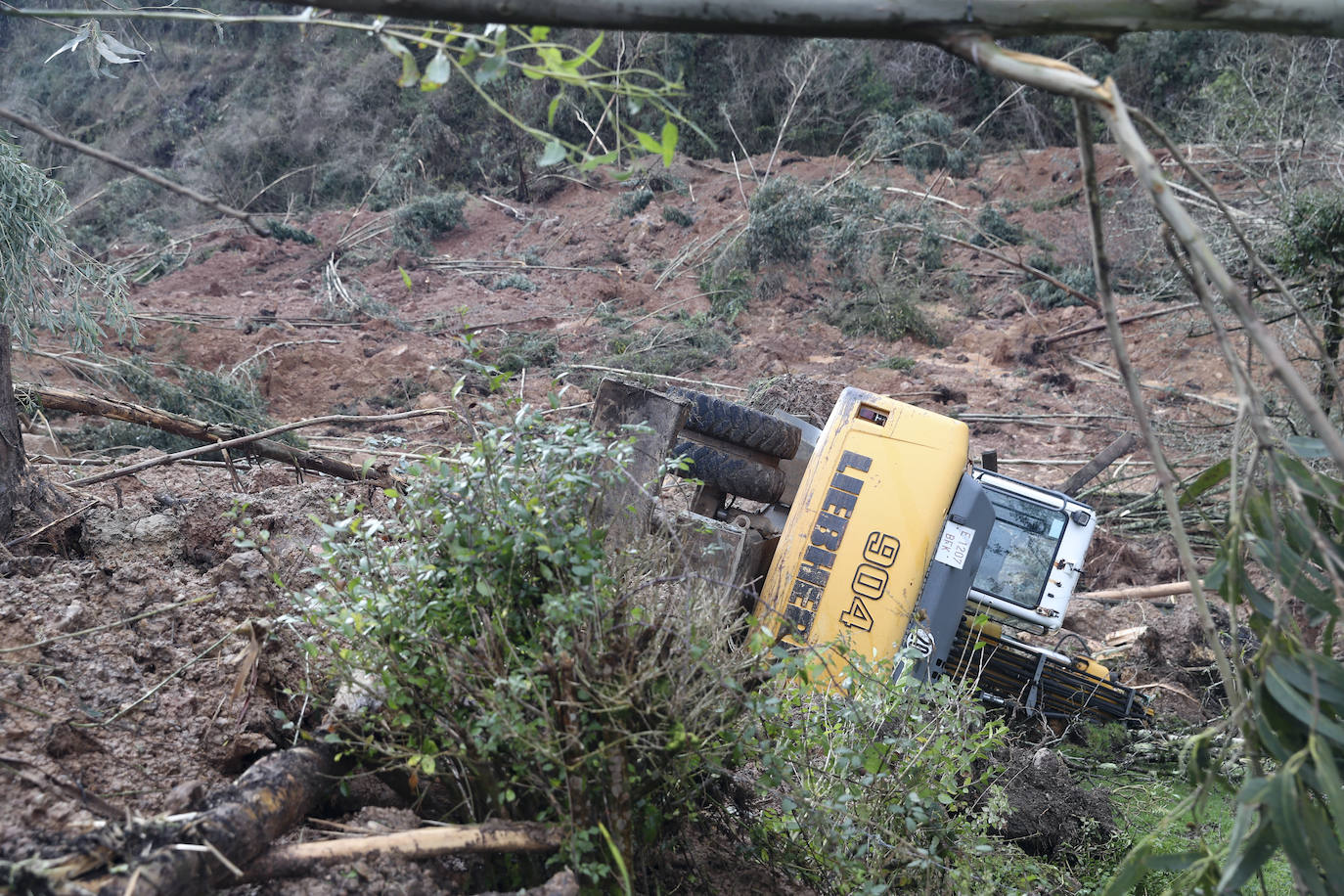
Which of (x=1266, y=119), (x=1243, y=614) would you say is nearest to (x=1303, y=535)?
(x=1243, y=614)

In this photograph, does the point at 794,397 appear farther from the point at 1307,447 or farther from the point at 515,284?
the point at 515,284

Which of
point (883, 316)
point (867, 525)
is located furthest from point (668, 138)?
point (883, 316)

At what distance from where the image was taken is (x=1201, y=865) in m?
1.89

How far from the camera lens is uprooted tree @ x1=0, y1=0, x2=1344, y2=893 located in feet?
4.40

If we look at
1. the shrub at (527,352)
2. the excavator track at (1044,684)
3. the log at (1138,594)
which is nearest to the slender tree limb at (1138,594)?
the log at (1138,594)

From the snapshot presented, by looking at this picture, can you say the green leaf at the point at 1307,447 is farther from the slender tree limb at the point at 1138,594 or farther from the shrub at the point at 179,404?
the shrub at the point at 179,404

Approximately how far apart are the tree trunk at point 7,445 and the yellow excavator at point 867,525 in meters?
2.61

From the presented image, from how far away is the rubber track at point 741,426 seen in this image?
482cm

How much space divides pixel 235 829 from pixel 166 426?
3520 mm

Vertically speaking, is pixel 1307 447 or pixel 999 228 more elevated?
pixel 999 228

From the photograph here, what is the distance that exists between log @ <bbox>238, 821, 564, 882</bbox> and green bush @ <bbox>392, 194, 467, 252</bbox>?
54.3 ft

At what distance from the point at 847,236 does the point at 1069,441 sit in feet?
19.0

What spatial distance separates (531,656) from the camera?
92.1 inches

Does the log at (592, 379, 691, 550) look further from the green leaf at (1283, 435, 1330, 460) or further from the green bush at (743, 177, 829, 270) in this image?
the green bush at (743, 177, 829, 270)
